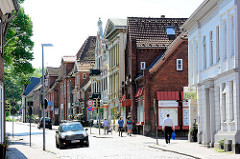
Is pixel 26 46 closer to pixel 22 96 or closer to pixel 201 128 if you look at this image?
pixel 201 128

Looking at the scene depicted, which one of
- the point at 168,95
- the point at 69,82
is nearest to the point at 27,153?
the point at 168,95

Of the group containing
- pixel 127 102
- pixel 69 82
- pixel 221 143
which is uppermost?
pixel 69 82

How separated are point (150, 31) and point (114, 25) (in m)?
6.74

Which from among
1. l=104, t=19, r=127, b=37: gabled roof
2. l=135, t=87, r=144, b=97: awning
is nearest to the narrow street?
l=135, t=87, r=144, b=97: awning

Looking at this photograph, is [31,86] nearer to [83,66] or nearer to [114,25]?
[83,66]

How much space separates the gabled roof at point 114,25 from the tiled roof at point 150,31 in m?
4.07

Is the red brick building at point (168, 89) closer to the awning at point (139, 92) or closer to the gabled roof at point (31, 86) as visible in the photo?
the awning at point (139, 92)

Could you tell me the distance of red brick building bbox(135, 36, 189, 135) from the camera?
150ft

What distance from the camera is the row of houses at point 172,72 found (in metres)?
25.9

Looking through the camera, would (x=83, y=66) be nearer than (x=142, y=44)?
No

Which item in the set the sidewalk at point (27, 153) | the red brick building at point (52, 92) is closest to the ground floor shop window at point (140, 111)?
the sidewalk at point (27, 153)

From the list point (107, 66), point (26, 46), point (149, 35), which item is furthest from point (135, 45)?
point (107, 66)

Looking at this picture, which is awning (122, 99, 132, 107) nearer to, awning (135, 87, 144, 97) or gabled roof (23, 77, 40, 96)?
awning (135, 87, 144, 97)

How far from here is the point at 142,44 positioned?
165 ft
